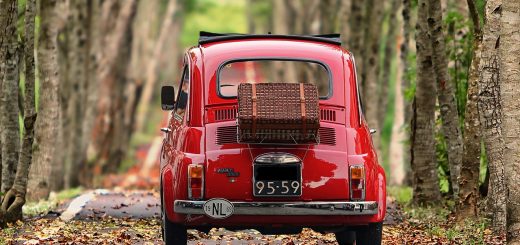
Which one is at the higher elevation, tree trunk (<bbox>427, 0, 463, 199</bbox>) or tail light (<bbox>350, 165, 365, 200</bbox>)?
tree trunk (<bbox>427, 0, 463, 199</bbox>)

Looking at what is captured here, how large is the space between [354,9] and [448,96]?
9.74 m

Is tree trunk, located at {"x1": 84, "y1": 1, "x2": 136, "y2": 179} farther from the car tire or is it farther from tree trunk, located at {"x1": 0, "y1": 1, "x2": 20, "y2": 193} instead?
the car tire

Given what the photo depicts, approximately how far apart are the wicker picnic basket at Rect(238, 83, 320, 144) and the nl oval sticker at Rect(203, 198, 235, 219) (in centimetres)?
61

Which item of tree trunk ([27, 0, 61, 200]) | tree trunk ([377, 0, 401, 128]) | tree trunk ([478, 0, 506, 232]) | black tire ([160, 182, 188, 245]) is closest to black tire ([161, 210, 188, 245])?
black tire ([160, 182, 188, 245])

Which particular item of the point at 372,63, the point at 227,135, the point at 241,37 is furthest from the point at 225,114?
the point at 372,63

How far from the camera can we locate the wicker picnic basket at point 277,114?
11.5 metres

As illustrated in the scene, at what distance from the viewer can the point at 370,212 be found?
1183cm

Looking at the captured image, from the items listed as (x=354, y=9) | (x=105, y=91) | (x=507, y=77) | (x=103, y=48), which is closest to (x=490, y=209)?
(x=507, y=77)

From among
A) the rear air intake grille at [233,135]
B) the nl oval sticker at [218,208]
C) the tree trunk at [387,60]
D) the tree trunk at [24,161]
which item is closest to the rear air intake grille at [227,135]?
the rear air intake grille at [233,135]

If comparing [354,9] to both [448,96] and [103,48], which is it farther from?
[103,48]

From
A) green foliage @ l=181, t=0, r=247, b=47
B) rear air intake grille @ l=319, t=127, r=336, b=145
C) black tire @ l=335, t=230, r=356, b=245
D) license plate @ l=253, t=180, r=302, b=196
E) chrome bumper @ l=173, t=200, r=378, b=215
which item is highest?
green foliage @ l=181, t=0, r=247, b=47

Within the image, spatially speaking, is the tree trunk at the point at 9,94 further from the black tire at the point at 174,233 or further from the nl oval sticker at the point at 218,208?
the nl oval sticker at the point at 218,208

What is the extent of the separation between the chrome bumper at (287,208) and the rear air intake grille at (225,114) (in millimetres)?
952

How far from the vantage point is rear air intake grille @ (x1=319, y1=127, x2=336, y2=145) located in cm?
1203
